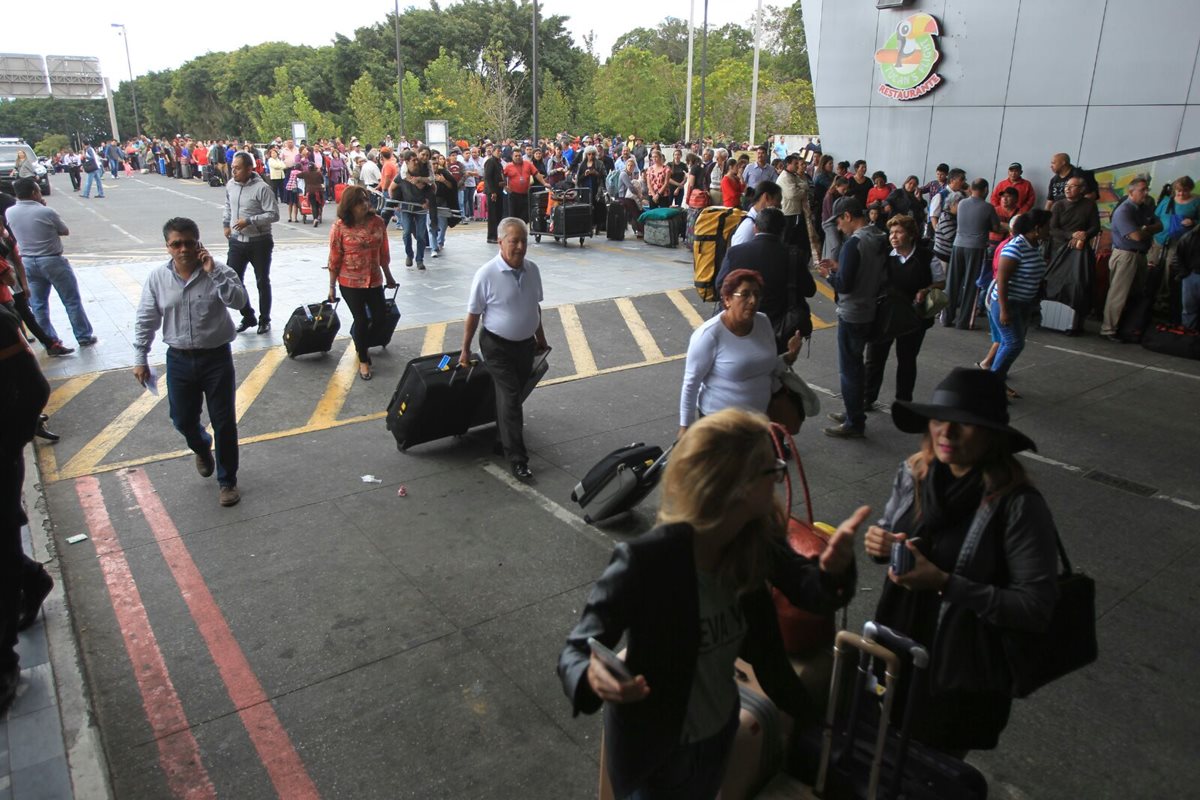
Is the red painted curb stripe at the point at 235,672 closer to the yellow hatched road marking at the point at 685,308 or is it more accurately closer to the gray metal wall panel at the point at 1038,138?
the yellow hatched road marking at the point at 685,308

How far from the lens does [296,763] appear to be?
12.0 ft

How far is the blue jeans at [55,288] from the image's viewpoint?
9.74m

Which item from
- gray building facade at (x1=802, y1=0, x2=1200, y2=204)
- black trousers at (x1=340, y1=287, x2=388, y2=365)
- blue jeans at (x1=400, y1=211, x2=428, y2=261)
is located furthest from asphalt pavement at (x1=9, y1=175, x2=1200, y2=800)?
blue jeans at (x1=400, y1=211, x2=428, y2=261)

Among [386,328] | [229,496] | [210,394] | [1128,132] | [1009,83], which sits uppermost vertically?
[1009,83]

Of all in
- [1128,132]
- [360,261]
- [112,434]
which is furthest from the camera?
[1128,132]

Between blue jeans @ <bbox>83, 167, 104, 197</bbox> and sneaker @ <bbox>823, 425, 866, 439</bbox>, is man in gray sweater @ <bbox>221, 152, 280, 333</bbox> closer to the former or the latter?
sneaker @ <bbox>823, 425, 866, 439</bbox>

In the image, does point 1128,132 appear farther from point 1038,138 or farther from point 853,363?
point 853,363

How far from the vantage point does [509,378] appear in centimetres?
649

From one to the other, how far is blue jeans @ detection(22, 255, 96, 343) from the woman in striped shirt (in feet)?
33.3

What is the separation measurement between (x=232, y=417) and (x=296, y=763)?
3185mm

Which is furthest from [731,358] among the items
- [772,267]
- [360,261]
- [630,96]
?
[630,96]

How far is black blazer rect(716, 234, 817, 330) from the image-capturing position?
255 inches

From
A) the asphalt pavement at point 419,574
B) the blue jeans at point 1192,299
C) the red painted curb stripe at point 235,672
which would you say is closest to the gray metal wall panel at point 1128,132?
the blue jeans at point 1192,299

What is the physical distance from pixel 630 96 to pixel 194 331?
49.6m
